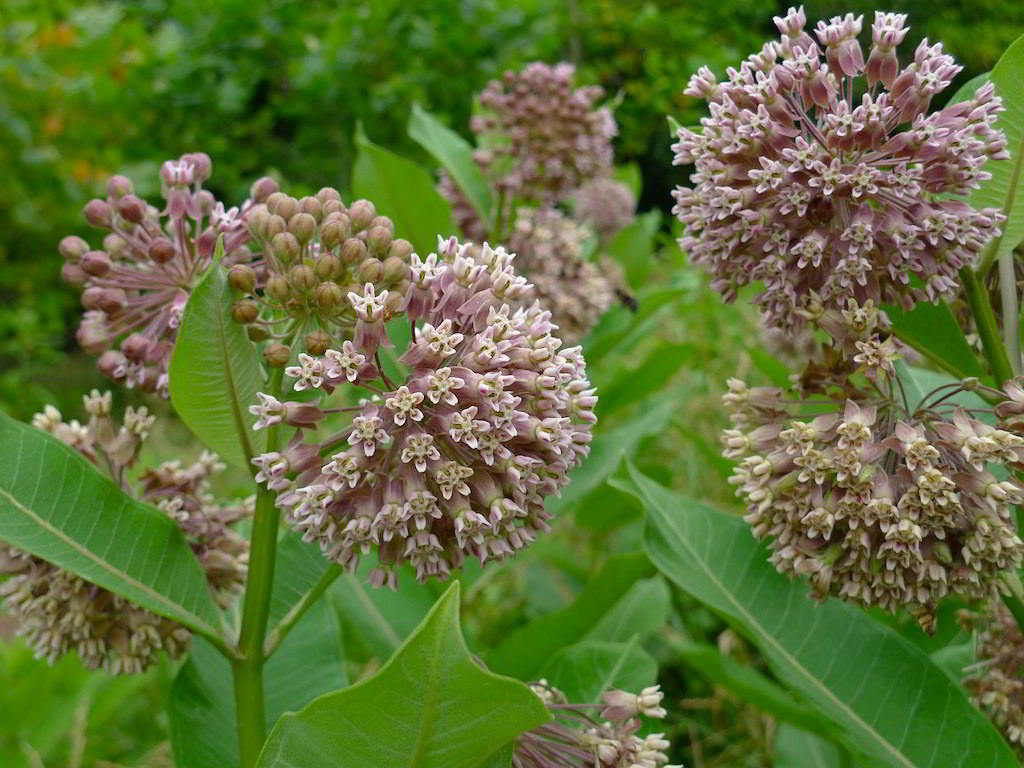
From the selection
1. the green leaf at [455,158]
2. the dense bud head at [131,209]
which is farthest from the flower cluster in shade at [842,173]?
the green leaf at [455,158]

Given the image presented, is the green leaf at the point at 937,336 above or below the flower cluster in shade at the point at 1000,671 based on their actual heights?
above

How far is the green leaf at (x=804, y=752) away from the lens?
2168 millimetres

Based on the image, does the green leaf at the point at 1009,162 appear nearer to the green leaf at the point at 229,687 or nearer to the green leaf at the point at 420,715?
the green leaf at the point at 420,715

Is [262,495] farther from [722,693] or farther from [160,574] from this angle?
[722,693]

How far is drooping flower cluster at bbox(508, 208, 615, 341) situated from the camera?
8.62 ft

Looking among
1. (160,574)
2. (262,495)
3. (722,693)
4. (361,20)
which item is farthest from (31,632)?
(361,20)

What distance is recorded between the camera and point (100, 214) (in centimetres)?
153

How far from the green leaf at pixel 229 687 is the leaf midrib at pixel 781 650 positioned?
0.60 meters

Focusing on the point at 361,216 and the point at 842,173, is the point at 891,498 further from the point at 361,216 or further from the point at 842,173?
the point at 361,216

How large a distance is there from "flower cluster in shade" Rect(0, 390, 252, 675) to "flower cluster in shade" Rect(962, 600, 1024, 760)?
112 centimetres

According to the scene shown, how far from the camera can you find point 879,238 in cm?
129

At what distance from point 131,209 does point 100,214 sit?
59 millimetres

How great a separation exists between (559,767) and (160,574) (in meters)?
0.57

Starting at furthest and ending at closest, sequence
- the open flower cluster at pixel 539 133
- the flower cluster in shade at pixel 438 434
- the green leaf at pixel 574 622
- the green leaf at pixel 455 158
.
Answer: the open flower cluster at pixel 539 133 < the green leaf at pixel 455 158 < the green leaf at pixel 574 622 < the flower cluster in shade at pixel 438 434
